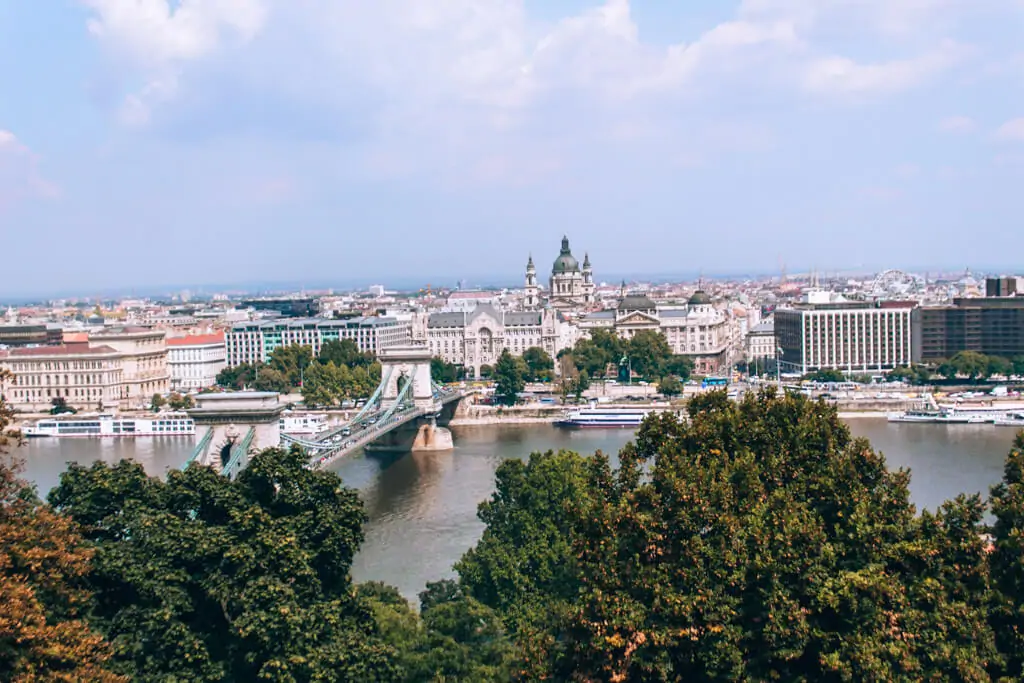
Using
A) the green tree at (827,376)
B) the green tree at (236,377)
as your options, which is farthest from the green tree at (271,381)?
the green tree at (827,376)

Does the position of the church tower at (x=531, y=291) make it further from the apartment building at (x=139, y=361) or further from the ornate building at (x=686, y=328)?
the apartment building at (x=139, y=361)

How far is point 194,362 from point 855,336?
22670 mm

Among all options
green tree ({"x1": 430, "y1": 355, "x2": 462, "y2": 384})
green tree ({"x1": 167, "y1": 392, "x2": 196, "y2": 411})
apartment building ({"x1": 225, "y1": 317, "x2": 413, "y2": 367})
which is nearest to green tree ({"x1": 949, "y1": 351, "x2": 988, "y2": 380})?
green tree ({"x1": 430, "y1": 355, "x2": 462, "y2": 384})

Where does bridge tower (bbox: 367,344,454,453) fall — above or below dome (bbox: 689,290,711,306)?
below

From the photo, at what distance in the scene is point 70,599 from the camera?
23.2 ft

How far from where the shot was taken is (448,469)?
2178cm

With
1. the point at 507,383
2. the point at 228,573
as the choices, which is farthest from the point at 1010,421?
the point at 228,573

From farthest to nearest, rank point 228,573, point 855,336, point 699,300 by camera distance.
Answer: point 699,300 → point 855,336 → point 228,573

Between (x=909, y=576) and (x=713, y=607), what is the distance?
3.97 feet

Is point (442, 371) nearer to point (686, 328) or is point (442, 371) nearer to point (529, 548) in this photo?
point (686, 328)

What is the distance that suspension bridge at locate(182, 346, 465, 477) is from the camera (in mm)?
11836

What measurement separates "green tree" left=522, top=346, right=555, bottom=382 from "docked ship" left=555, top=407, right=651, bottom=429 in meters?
8.44

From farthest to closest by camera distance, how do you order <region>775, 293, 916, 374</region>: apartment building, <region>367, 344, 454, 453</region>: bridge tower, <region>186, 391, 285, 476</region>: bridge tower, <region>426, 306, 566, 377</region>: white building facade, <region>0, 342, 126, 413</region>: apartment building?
<region>426, 306, 566, 377</region>: white building facade
<region>775, 293, 916, 374</region>: apartment building
<region>0, 342, 126, 413</region>: apartment building
<region>367, 344, 454, 453</region>: bridge tower
<region>186, 391, 285, 476</region>: bridge tower

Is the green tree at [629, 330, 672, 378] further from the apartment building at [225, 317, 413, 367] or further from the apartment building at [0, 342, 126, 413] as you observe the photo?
the apartment building at [0, 342, 126, 413]
